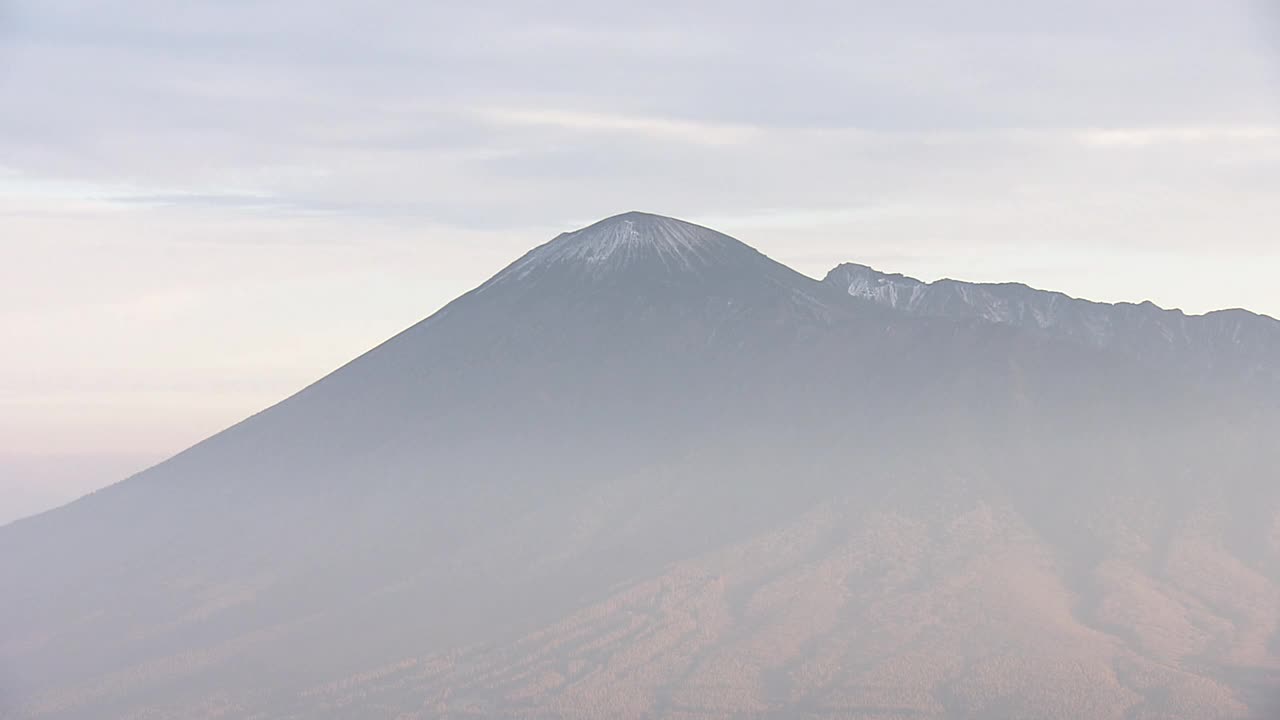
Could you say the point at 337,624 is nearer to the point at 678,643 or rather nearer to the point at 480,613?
the point at 480,613

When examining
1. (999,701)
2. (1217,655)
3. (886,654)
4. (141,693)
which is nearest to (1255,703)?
(1217,655)

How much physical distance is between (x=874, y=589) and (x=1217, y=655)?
1499 inches

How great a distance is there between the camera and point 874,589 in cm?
18525

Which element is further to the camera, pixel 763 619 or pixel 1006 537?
pixel 1006 537

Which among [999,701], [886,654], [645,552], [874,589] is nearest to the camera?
[999,701]

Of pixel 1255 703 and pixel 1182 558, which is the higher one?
pixel 1182 558

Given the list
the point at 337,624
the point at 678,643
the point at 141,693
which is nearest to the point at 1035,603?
the point at 678,643

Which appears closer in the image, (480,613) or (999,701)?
(999,701)

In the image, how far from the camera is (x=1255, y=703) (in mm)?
160375

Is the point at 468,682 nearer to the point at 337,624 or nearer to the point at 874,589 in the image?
the point at 337,624

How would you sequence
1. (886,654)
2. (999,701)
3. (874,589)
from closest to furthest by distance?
(999,701)
(886,654)
(874,589)

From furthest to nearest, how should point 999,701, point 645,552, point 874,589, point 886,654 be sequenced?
point 645,552
point 874,589
point 886,654
point 999,701

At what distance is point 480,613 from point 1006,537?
65376 millimetres

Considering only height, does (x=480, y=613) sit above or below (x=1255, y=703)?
above
